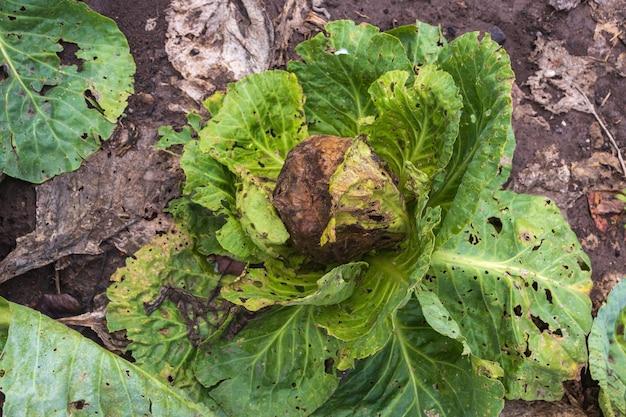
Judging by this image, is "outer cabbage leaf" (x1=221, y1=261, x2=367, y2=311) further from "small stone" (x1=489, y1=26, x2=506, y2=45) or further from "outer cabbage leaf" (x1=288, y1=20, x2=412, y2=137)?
"small stone" (x1=489, y1=26, x2=506, y2=45)

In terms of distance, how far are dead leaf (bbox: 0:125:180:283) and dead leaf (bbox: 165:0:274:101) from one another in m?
0.43

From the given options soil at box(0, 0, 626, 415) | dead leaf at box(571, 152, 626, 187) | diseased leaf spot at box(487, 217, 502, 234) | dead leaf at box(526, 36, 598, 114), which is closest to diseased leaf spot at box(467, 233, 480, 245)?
diseased leaf spot at box(487, 217, 502, 234)

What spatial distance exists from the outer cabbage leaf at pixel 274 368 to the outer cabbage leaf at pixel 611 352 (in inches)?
56.8

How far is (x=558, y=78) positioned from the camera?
161 inches

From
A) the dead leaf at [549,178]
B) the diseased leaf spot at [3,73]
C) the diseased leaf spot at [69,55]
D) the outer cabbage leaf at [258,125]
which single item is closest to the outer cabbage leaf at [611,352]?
the dead leaf at [549,178]

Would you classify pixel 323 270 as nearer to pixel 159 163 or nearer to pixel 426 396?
pixel 426 396

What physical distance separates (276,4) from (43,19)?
4.24ft

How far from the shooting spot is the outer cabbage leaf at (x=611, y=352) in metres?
3.36

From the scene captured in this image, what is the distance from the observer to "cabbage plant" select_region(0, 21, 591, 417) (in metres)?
2.56

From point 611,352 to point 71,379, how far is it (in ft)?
9.15

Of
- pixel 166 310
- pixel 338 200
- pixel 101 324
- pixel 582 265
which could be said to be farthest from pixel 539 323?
pixel 101 324

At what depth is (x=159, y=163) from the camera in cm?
334

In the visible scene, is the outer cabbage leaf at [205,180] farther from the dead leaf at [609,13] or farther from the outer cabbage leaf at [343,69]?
the dead leaf at [609,13]

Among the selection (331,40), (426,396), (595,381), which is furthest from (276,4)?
(595,381)
